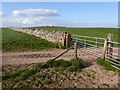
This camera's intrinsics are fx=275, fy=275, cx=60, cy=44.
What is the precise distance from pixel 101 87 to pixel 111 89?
1.28 ft

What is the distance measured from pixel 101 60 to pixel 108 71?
5.50 feet

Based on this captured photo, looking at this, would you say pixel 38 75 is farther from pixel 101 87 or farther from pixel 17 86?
pixel 101 87

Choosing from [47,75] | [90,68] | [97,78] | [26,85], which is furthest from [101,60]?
[26,85]

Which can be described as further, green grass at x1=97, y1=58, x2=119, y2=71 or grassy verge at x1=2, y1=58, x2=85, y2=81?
green grass at x1=97, y1=58, x2=119, y2=71

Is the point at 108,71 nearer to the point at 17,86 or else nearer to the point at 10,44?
the point at 17,86

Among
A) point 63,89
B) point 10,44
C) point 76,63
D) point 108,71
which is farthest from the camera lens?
point 10,44

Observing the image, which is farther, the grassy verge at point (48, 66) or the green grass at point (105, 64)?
the green grass at point (105, 64)

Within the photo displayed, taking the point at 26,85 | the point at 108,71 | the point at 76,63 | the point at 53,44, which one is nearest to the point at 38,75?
the point at 26,85

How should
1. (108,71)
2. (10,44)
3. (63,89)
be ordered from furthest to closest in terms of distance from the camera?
(10,44), (108,71), (63,89)

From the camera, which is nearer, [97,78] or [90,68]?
[97,78]

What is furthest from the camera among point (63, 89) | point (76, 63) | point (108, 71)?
point (76, 63)

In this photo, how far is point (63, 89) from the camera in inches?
412

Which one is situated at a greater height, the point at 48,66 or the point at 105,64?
the point at 105,64

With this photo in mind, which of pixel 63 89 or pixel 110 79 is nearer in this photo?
pixel 63 89
